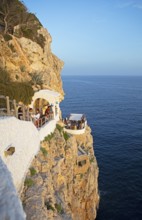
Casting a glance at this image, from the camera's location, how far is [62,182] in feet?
61.8

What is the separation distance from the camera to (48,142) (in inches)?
788

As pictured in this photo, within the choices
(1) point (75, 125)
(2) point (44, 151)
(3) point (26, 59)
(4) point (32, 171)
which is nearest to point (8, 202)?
(4) point (32, 171)

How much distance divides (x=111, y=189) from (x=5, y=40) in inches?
975

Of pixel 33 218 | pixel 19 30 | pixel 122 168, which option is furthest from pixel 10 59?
pixel 122 168

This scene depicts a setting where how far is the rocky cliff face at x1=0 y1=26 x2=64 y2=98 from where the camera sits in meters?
25.6

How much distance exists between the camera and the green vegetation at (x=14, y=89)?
22.4m

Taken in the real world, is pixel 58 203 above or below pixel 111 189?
above

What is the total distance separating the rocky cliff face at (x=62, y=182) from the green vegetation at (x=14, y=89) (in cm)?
475

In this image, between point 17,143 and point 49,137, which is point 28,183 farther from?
point 49,137

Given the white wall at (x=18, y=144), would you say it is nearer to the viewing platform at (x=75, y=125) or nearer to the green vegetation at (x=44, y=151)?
the green vegetation at (x=44, y=151)

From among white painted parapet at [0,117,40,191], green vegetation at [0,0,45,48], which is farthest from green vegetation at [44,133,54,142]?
green vegetation at [0,0,45,48]

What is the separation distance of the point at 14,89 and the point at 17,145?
10.6 m

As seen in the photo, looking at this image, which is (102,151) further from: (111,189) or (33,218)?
(33,218)

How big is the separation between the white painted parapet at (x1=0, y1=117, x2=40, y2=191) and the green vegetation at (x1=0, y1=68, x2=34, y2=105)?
6991mm
